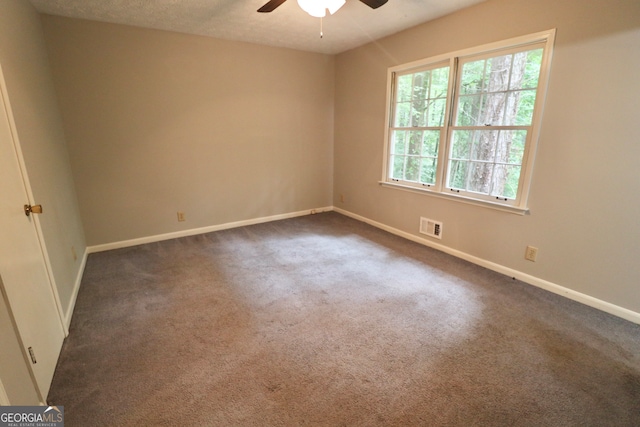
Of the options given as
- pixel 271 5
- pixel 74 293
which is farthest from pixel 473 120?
pixel 74 293

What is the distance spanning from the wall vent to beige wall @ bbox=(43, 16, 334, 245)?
2.00m

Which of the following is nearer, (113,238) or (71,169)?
(71,169)

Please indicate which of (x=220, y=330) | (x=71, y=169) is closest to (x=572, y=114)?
(x=220, y=330)

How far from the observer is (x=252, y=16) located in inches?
116

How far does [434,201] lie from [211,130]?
2.93 meters

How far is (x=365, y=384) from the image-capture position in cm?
161

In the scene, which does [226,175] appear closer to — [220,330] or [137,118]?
[137,118]

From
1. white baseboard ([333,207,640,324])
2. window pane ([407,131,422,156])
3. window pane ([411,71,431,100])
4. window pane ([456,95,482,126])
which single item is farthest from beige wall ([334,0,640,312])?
window pane ([407,131,422,156])

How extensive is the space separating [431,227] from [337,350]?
214 cm

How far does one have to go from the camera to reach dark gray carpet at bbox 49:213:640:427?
1.47 m

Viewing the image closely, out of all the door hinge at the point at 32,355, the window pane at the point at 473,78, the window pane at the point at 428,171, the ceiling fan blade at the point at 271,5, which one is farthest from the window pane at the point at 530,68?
the door hinge at the point at 32,355

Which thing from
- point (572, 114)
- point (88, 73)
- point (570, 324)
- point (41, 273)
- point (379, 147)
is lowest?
point (570, 324)

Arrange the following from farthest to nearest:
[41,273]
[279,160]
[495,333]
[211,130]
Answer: [279,160], [211,130], [495,333], [41,273]

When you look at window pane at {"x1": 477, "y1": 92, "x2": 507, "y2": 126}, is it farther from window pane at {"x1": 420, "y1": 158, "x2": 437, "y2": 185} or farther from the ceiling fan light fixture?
the ceiling fan light fixture
